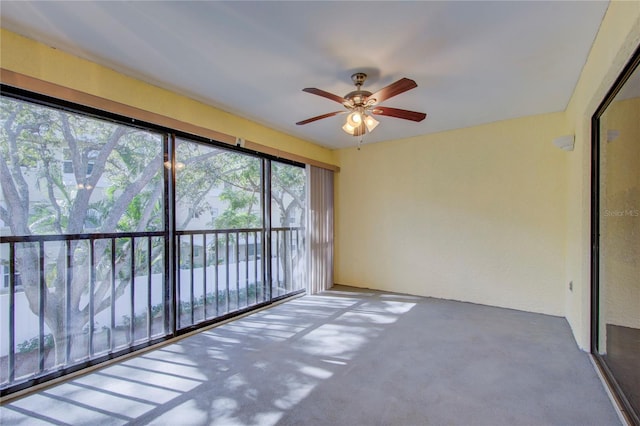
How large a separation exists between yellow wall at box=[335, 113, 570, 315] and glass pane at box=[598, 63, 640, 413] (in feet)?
4.11

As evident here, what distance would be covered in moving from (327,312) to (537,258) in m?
2.51

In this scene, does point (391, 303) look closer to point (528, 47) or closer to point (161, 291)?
point (161, 291)

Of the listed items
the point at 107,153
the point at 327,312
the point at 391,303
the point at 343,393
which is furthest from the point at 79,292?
the point at 391,303

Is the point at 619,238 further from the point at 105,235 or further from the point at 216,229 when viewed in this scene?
the point at 105,235

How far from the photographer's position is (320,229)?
481 cm

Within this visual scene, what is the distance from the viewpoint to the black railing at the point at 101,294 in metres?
2.13

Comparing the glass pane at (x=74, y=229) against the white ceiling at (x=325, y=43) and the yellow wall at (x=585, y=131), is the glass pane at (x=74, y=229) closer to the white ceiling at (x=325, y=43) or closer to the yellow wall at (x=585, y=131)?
the white ceiling at (x=325, y=43)

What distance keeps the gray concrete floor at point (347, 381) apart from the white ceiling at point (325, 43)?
2307mm

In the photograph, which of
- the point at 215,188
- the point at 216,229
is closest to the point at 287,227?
the point at 216,229

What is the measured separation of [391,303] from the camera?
13.3 feet

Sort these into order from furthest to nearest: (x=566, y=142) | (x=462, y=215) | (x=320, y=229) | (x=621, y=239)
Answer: (x=320, y=229)
(x=462, y=215)
(x=566, y=142)
(x=621, y=239)

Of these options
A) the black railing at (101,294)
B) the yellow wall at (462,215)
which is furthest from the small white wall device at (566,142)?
the black railing at (101,294)

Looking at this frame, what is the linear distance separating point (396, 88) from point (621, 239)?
1.76 metres

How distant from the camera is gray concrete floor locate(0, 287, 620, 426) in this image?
181 cm
